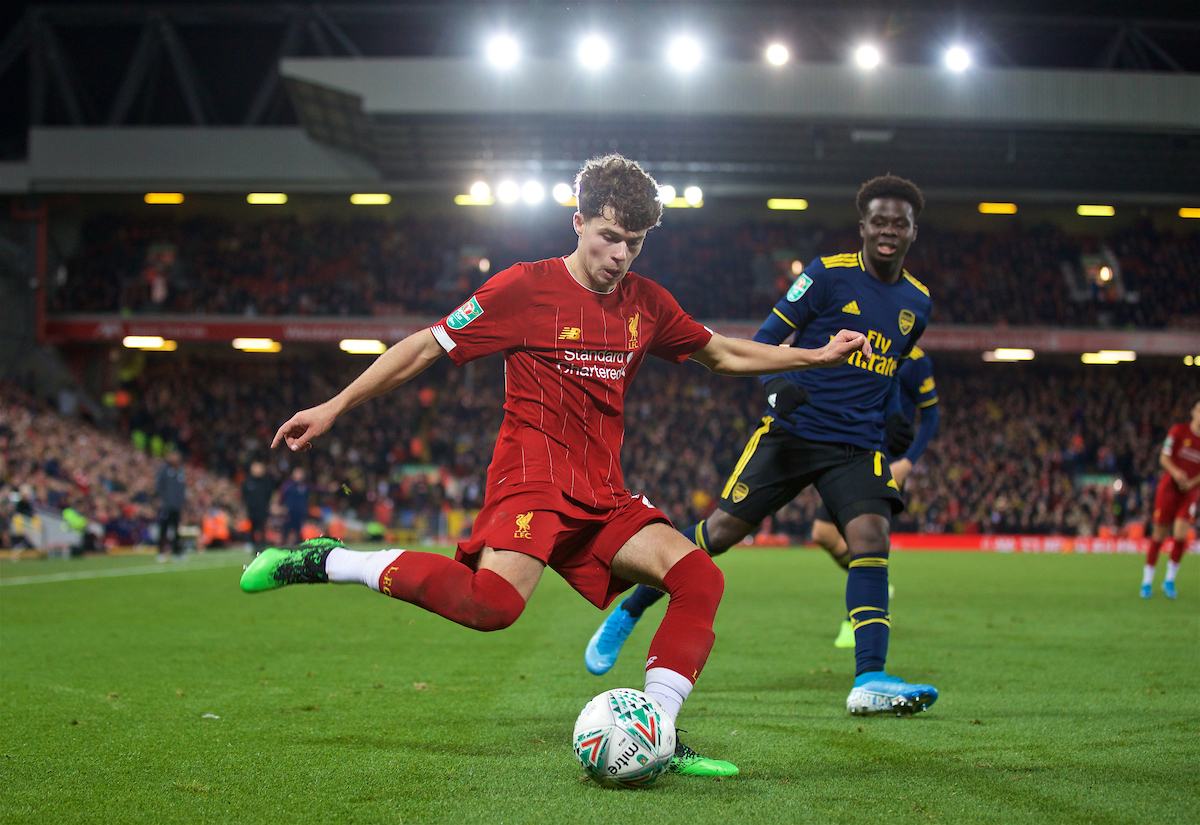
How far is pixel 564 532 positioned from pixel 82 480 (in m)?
22.0

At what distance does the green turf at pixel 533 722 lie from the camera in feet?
9.82

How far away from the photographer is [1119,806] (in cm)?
297

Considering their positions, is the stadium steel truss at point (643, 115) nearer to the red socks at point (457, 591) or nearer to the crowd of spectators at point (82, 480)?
the crowd of spectators at point (82, 480)

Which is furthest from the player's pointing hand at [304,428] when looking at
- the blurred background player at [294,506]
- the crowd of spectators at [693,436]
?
the crowd of spectators at [693,436]

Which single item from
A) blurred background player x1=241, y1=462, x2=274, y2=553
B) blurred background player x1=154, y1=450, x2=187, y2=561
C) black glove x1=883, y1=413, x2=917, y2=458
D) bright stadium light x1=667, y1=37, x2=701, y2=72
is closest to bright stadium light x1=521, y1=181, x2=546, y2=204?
bright stadium light x1=667, y1=37, x2=701, y2=72

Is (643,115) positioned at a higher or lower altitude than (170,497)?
higher

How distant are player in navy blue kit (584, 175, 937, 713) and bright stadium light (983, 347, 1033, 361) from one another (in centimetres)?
2663

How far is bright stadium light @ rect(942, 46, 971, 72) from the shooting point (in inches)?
1045

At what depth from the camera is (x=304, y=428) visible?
11.3 ft

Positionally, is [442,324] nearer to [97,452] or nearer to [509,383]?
[509,383]

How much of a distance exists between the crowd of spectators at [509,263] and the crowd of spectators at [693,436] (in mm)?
2530

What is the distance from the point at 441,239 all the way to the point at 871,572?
2984cm

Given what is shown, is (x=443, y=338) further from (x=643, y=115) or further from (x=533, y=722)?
(x=643, y=115)

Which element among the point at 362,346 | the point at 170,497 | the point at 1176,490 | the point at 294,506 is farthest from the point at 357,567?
the point at 362,346
